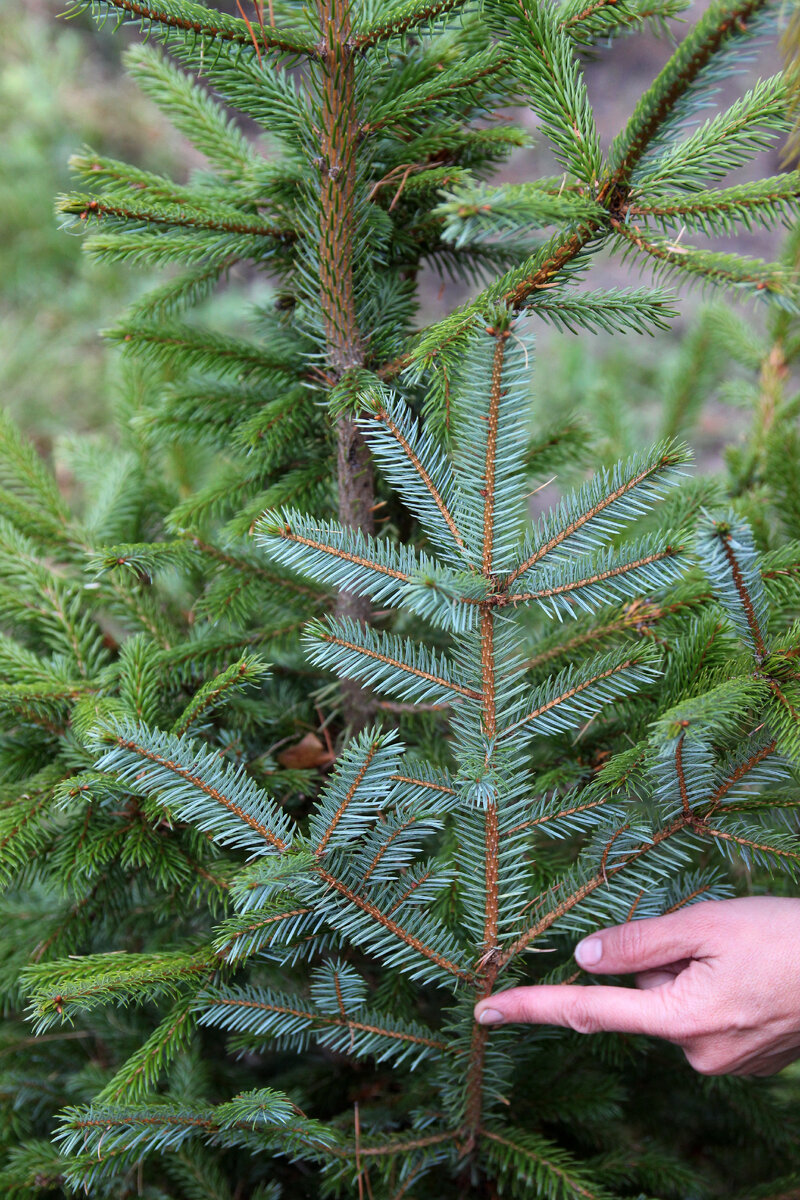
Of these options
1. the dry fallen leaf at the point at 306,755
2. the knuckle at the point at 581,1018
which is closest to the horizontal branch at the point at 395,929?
the knuckle at the point at 581,1018

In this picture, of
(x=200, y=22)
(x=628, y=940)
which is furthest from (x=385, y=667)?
(x=200, y=22)

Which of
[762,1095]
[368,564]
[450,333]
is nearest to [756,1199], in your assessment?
[762,1095]

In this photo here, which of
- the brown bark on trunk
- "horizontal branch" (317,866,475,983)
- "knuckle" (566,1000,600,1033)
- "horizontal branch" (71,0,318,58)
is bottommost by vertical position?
"knuckle" (566,1000,600,1033)

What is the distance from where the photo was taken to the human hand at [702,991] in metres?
0.81

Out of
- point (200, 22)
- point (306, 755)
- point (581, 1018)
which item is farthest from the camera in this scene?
point (306, 755)

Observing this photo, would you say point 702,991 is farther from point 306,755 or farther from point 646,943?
point 306,755

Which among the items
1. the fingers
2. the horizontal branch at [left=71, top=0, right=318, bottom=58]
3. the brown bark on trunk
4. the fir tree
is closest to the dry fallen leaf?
the fir tree

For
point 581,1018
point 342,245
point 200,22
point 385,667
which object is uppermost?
point 200,22

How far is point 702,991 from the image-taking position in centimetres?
82

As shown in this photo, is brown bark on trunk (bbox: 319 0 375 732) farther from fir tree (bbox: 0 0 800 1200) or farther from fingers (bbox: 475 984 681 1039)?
fingers (bbox: 475 984 681 1039)

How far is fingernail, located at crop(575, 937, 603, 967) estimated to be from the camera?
0.88 m

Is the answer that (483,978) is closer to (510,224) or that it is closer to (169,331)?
(510,224)

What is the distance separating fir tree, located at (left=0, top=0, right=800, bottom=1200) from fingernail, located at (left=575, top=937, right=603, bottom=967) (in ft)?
0.12

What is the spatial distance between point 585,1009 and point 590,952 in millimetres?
57
